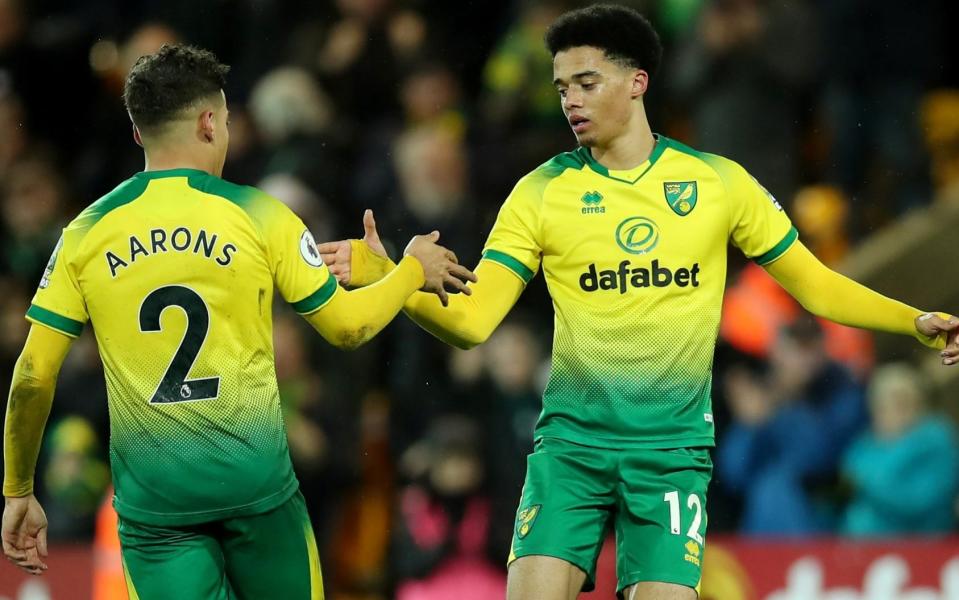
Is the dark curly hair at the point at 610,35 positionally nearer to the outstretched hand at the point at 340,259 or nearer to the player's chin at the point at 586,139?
the player's chin at the point at 586,139

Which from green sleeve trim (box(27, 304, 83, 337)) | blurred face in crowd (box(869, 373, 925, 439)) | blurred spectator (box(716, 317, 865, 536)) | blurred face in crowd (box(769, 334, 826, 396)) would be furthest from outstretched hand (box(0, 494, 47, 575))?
blurred face in crowd (box(869, 373, 925, 439))

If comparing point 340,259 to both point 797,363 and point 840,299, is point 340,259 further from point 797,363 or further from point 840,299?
point 797,363

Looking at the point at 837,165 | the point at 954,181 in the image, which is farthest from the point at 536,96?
the point at 954,181

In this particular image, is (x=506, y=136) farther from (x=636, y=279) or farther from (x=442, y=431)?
(x=636, y=279)

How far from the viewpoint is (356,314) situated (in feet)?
17.6

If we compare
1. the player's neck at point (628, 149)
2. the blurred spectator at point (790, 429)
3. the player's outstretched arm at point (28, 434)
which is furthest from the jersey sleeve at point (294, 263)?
the blurred spectator at point (790, 429)

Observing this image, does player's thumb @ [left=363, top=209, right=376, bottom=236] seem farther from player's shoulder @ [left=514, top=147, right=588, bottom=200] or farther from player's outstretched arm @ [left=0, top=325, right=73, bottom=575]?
player's outstretched arm @ [left=0, top=325, right=73, bottom=575]

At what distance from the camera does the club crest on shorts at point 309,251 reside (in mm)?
5309

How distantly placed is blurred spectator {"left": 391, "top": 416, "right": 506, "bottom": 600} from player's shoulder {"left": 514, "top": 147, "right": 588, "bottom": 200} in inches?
126

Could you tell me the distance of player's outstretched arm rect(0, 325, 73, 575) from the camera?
17.1 ft

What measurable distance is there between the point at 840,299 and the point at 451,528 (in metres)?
3.58

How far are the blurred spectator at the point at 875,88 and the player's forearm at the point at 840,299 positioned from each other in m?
4.40

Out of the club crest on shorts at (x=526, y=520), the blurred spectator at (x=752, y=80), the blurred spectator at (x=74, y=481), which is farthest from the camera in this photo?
the blurred spectator at (x=752, y=80)

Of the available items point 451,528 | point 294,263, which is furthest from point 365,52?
point 294,263
